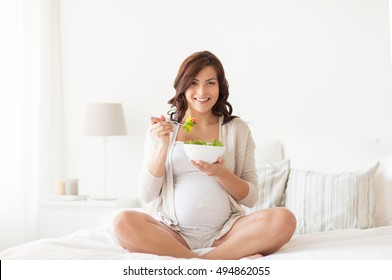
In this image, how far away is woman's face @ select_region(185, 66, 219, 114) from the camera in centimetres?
206

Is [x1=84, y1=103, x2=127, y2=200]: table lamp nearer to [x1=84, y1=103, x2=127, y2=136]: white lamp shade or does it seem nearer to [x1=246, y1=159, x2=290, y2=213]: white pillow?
[x1=84, y1=103, x2=127, y2=136]: white lamp shade

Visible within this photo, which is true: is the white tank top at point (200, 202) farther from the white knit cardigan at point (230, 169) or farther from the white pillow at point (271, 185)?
the white pillow at point (271, 185)

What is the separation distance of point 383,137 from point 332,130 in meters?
0.25

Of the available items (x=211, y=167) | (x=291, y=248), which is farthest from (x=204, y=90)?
(x=291, y=248)

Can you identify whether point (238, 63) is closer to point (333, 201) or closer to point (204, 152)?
point (333, 201)

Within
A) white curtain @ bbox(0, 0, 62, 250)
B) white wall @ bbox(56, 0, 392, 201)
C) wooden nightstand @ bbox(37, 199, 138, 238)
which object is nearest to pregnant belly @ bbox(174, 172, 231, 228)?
white wall @ bbox(56, 0, 392, 201)

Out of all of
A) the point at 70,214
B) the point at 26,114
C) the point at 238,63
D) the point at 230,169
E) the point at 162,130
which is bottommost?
the point at 70,214

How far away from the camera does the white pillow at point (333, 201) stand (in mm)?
2391

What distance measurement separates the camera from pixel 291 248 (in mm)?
1915

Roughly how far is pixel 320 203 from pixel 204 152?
30.7 inches

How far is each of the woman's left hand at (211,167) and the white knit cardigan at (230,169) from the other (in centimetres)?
15

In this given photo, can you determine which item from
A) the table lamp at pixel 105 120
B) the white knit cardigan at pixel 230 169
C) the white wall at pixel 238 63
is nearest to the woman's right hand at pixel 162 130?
the white knit cardigan at pixel 230 169

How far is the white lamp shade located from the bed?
0.75m

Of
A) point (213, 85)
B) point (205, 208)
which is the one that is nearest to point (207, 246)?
point (205, 208)
